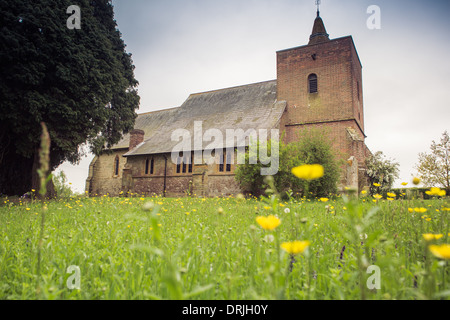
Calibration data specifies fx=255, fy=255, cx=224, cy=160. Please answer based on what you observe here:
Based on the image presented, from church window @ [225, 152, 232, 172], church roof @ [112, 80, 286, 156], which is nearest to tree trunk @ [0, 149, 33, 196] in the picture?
church roof @ [112, 80, 286, 156]

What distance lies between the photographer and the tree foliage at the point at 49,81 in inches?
423

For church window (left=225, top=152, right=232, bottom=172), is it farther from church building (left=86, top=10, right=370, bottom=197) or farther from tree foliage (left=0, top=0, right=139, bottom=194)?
tree foliage (left=0, top=0, right=139, bottom=194)

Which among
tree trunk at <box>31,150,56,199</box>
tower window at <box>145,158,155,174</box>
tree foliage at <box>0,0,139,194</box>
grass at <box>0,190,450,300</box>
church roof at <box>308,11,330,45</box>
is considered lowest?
grass at <box>0,190,450,300</box>

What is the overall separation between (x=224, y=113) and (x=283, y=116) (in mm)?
6239

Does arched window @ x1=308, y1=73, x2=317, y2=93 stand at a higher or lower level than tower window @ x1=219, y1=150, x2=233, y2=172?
higher

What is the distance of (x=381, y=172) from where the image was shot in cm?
1777

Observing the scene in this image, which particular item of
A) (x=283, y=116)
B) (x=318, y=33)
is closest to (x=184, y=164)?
(x=283, y=116)

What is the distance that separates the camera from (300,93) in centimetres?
2089

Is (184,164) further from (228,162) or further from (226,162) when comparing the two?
(228,162)

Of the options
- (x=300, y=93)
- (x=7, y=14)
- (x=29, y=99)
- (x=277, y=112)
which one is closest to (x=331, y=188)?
(x=277, y=112)

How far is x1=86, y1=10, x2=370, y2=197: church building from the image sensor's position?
19047 millimetres

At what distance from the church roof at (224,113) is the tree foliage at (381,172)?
7460 mm

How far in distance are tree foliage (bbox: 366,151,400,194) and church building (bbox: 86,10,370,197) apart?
117cm

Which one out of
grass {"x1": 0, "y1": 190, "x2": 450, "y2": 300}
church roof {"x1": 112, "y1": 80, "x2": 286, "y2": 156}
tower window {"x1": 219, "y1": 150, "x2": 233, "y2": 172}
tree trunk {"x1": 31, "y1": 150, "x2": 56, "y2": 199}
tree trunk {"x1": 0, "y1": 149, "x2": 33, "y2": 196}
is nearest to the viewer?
grass {"x1": 0, "y1": 190, "x2": 450, "y2": 300}
